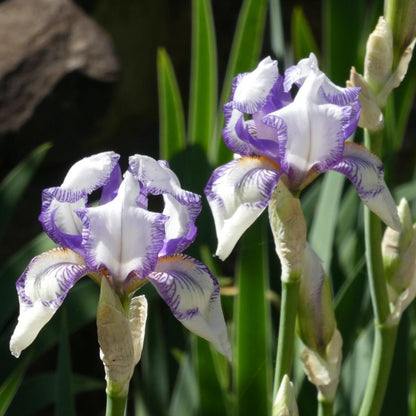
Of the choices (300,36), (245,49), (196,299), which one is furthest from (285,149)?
(300,36)

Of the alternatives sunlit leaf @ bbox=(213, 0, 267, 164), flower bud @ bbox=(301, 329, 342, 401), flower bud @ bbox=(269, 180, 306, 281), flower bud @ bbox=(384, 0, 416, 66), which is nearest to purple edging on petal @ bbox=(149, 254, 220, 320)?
flower bud @ bbox=(269, 180, 306, 281)

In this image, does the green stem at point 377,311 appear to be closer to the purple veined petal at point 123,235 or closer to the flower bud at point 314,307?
the flower bud at point 314,307

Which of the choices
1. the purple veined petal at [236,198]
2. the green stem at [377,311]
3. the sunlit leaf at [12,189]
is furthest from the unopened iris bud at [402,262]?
the sunlit leaf at [12,189]

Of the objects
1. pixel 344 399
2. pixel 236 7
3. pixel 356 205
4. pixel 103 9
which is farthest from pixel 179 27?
pixel 344 399

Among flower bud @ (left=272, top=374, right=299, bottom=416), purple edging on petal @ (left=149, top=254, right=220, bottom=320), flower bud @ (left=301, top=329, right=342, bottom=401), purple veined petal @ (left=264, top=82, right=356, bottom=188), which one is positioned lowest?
flower bud @ (left=301, top=329, right=342, bottom=401)

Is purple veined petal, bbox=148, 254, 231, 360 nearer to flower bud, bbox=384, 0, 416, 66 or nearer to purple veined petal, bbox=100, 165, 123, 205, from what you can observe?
purple veined petal, bbox=100, 165, 123, 205

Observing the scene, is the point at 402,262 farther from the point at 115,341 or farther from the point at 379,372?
the point at 115,341
